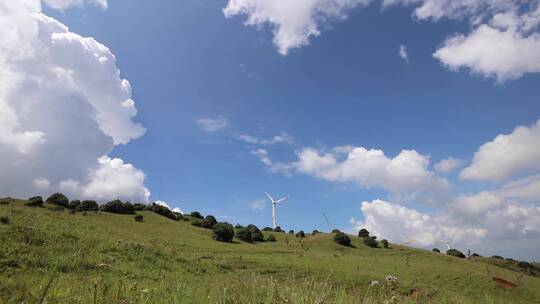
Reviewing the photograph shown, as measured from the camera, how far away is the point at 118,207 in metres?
75.5

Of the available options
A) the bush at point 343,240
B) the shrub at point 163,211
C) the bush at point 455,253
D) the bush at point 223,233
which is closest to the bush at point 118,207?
the shrub at point 163,211

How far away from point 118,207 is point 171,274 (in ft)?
176

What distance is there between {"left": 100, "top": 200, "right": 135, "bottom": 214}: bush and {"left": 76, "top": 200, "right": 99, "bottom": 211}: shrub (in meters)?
1.30

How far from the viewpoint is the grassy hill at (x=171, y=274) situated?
6.98 meters

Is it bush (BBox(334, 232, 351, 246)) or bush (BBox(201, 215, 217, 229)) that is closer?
bush (BBox(334, 232, 351, 246))

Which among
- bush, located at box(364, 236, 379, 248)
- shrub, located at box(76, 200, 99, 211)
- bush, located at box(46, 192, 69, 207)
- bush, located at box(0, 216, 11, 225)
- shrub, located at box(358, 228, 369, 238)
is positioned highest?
bush, located at box(46, 192, 69, 207)

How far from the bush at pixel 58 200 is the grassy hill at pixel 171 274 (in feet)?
21.7

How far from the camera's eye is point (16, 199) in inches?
2795

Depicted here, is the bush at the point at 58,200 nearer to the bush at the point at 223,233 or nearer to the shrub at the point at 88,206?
the shrub at the point at 88,206

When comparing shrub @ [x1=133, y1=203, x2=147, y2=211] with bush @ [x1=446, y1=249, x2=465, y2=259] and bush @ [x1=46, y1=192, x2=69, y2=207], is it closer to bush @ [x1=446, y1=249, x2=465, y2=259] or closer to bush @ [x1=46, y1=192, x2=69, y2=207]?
bush @ [x1=46, y1=192, x2=69, y2=207]

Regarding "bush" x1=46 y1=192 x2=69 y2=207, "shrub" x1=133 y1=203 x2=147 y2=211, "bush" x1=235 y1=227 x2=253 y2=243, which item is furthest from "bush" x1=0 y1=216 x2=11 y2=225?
"shrub" x1=133 y1=203 x2=147 y2=211

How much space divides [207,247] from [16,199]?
127 ft

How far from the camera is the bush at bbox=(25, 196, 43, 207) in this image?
65.5 m

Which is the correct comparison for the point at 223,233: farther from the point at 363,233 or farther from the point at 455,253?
the point at 455,253
